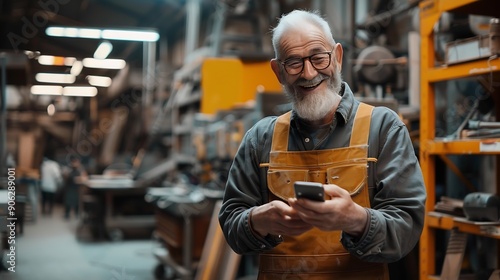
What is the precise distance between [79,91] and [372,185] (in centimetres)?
294

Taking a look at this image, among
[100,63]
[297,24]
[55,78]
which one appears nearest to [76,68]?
[55,78]

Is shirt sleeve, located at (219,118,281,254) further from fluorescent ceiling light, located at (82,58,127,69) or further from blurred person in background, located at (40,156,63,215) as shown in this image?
blurred person in background, located at (40,156,63,215)

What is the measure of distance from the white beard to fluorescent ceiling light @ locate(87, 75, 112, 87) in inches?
103

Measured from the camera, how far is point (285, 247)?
5.07ft

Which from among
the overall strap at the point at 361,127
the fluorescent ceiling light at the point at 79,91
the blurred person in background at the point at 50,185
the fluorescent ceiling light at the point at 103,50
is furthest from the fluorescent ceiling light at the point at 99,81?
the overall strap at the point at 361,127

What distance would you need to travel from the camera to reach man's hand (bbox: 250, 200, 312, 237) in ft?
4.28

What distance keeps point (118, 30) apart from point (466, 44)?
251 cm

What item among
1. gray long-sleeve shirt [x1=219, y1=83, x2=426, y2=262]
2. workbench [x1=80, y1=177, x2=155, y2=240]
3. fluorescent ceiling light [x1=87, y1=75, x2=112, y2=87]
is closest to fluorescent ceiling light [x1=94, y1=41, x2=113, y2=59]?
fluorescent ceiling light [x1=87, y1=75, x2=112, y2=87]

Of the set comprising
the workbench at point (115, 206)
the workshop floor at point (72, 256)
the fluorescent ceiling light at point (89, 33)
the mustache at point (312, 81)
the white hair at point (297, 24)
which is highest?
the fluorescent ceiling light at point (89, 33)

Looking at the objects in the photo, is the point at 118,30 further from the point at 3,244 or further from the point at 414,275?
the point at 414,275

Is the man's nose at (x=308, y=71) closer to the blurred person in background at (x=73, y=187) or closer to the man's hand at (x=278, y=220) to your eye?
the man's hand at (x=278, y=220)

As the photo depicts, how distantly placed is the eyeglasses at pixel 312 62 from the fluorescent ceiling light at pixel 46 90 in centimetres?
239

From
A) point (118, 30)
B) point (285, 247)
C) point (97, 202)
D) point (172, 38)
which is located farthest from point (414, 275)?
point (172, 38)

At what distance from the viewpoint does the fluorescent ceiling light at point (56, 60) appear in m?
3.02
